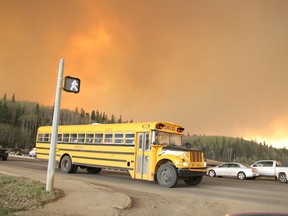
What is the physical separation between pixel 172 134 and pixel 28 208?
10.7m

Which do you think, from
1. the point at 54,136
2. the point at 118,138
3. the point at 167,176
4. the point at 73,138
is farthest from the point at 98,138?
the point at 54,136

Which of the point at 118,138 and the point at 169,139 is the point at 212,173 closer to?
the point at 169,139

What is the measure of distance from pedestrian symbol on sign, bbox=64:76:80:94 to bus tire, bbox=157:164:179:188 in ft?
23.2

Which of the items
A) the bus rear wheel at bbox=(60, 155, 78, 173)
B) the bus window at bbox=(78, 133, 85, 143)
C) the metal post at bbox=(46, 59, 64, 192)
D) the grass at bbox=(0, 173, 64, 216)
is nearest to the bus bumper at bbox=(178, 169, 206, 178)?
the grass at bbox=(0, 173, 64, 216)

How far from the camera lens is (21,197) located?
10.5 metres

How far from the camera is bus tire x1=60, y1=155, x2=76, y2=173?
74.5 feet

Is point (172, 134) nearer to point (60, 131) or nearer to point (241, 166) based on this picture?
point (60, 131)

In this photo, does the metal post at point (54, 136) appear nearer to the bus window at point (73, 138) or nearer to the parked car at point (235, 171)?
the bus window at point (73, 138)

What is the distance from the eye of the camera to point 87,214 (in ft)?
29.2

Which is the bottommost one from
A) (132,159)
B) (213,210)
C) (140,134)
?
(213,210)

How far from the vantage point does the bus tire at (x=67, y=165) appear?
2272cm

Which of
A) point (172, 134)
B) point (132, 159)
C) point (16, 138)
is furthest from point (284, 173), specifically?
point (16, 138)

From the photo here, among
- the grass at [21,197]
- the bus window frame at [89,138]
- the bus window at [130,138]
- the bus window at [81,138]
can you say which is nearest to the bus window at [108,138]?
the bus window frame at [89,138]

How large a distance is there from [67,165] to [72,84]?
1241cm
